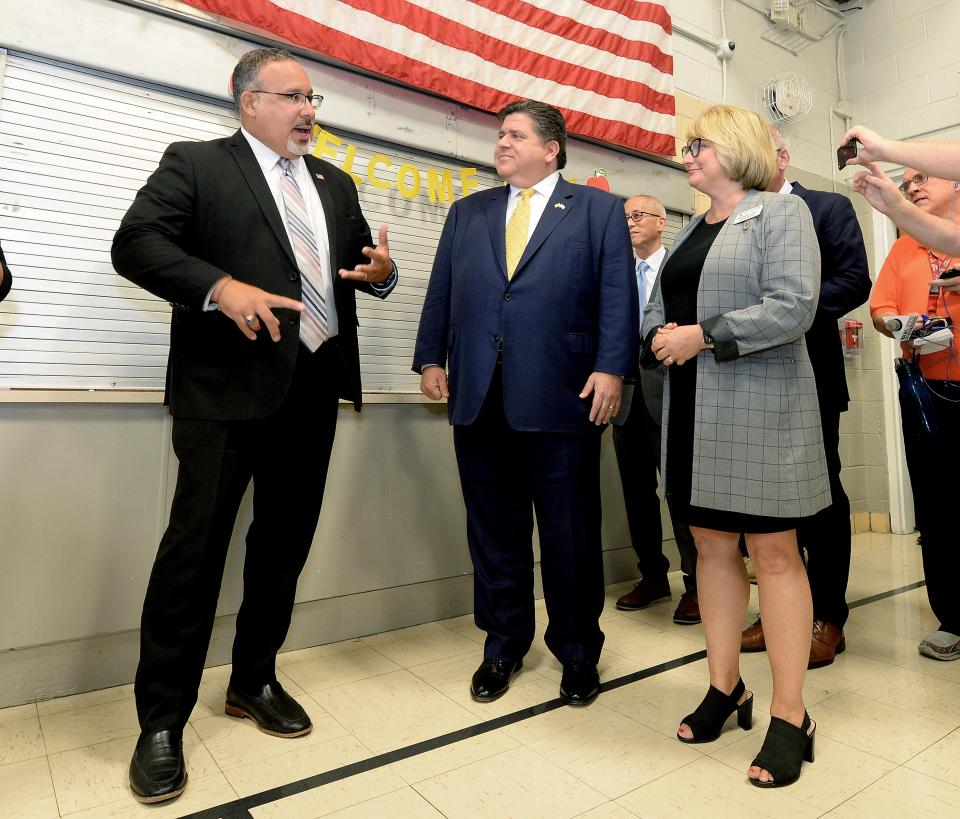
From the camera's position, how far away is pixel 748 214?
4.99ft

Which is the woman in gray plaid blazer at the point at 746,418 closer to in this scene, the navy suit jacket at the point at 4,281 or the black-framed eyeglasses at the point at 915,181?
the black-framed eyeglasses at the point at 915,181

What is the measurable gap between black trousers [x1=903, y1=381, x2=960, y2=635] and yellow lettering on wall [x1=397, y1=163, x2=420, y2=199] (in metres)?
1.98

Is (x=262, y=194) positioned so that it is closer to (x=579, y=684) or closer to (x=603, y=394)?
(x=603, y=394)

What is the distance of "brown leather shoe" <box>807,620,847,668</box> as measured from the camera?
7.01 ft

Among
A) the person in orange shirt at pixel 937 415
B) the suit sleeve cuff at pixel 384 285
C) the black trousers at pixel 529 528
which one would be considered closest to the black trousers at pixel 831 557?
the person in orange shirt at pixel 937 415

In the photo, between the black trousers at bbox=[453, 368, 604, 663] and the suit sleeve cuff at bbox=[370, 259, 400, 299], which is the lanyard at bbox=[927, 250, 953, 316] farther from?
the suit sleeve cuff at bbox=[370, 259, 400, 299]

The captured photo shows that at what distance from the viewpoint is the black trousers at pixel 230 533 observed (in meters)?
1.47

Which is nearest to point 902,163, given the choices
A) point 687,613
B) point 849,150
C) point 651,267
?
point 849,150

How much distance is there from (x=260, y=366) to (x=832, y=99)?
4.77 metres

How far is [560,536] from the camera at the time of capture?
6.22 ft

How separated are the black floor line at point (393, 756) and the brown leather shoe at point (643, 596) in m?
0.57

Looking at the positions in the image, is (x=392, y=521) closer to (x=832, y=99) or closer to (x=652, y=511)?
(x=652, y=511)

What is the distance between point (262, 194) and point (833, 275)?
1.68 meters

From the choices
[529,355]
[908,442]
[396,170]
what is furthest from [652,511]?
[396,170]
